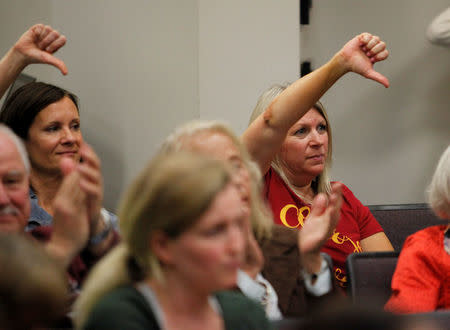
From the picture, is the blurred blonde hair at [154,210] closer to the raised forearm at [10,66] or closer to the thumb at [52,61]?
the thumb at [52,61]

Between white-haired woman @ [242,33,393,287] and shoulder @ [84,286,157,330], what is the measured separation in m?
1.15

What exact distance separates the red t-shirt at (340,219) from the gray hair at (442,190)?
19.0 inches

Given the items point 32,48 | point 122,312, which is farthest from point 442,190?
point 32,48

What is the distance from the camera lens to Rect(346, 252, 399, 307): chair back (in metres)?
1.97

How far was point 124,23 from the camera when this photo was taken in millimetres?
3236

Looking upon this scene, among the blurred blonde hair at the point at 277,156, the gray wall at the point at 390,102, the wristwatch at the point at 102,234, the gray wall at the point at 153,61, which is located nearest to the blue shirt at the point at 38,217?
the wristwatch at the point at 102,234

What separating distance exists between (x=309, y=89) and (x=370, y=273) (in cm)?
62

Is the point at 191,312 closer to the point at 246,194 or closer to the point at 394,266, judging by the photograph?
the point at 246,194

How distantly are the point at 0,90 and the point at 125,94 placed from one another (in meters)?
0.96

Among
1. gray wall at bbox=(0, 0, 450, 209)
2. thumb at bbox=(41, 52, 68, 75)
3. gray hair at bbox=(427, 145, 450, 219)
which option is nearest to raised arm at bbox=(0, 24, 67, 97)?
thumb at bbox=(41, 52, 68, 75)

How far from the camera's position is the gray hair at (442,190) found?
199 cm

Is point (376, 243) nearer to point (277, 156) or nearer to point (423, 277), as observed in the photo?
point (277, 156)

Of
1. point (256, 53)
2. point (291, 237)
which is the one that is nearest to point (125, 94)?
point (256, 53)

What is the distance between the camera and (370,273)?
200 centimetres
